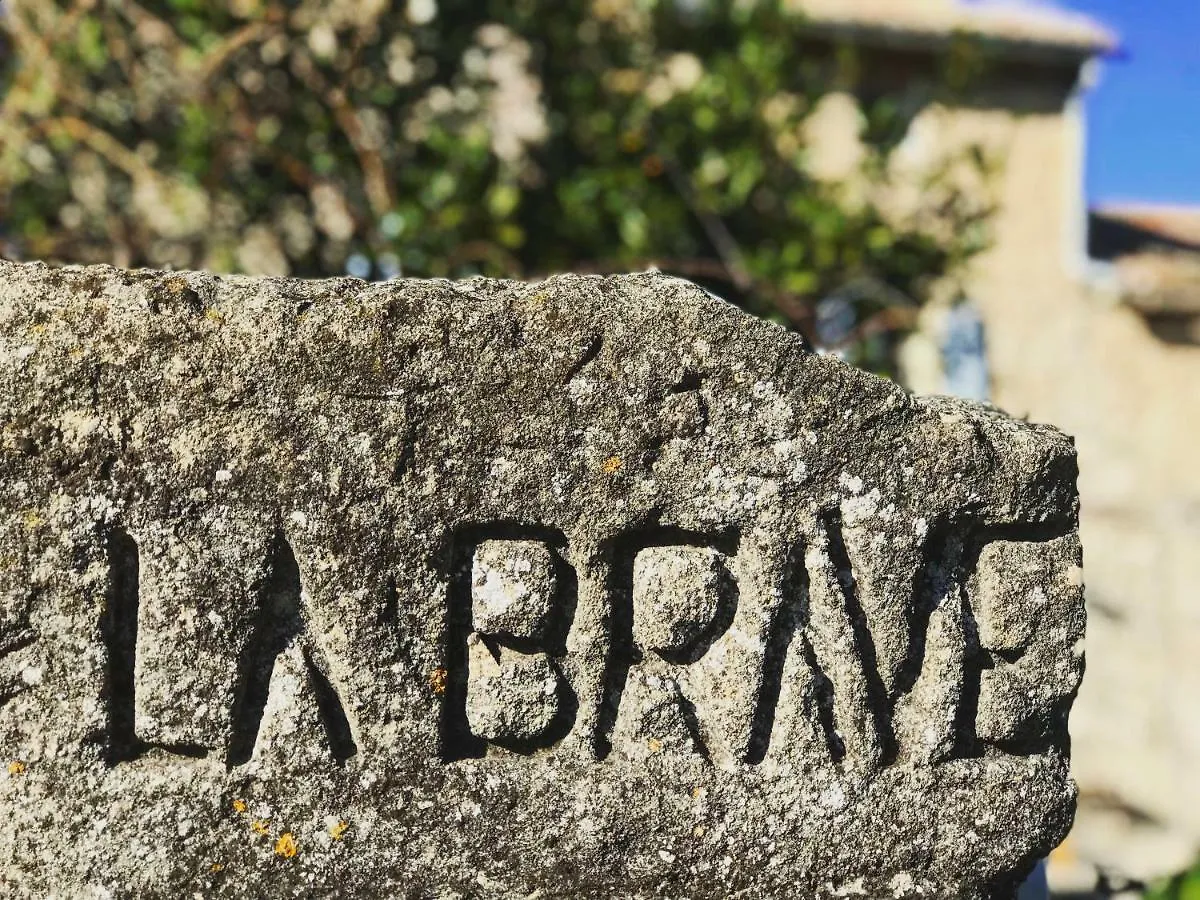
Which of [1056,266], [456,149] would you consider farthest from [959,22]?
[456,149]

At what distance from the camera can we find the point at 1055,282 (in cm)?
841

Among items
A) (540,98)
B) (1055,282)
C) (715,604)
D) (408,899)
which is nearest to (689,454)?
(715,604)

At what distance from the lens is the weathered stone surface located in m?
1.45

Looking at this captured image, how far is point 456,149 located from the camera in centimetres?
377

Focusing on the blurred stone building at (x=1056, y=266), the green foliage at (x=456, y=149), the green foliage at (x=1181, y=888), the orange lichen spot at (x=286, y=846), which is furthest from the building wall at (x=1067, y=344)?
the orange lichen spot at (x=286, y=846)

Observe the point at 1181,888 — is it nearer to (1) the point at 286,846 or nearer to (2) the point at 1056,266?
(1) the point at 286,846

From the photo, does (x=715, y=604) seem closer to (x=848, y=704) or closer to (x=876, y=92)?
(x=848, y=704)

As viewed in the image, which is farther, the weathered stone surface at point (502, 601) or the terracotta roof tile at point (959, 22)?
the terracotta roof tile at point (959, 22)

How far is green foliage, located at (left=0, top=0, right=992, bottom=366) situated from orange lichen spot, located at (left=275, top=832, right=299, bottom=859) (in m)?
2.33

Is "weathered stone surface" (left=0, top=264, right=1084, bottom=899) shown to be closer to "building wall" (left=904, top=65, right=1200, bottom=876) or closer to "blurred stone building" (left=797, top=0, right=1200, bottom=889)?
"building wall" (left=904, top=65, right=1200, bottom=876)

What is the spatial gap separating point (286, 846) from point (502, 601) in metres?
0.42

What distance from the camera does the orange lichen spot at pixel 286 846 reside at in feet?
4.89

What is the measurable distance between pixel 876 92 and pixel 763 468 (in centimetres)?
684

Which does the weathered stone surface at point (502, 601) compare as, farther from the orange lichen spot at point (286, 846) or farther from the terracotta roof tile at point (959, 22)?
the terracotta roof tile at point (959, 22)
